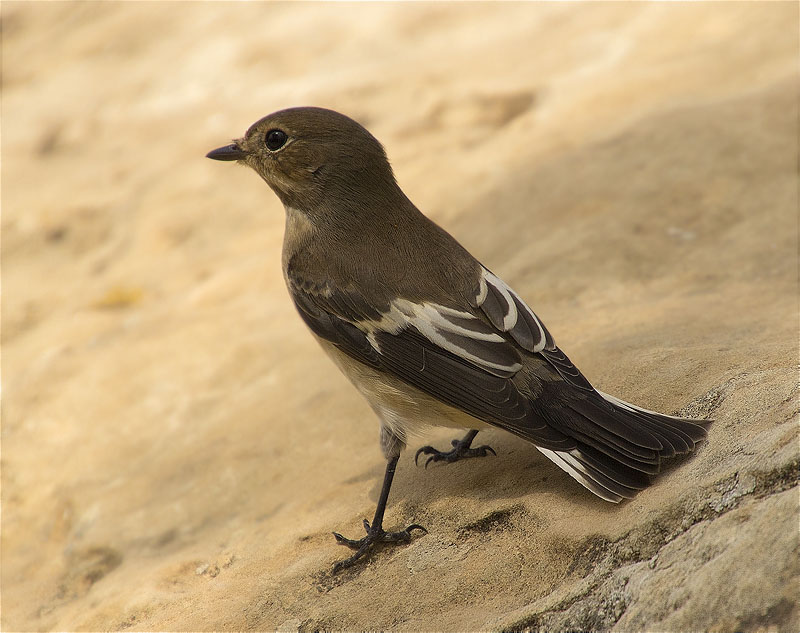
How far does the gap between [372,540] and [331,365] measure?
7.08 ft

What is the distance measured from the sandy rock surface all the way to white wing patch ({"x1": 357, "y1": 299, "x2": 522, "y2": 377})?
0.59 meters

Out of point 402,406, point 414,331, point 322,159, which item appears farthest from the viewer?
point 322,159

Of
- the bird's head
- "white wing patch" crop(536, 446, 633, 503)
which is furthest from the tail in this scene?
the bird's head

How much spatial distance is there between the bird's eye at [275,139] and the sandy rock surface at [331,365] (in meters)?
1.65

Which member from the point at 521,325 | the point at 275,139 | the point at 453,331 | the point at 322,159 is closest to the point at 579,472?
the point at 521,325

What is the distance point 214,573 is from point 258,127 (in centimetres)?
236

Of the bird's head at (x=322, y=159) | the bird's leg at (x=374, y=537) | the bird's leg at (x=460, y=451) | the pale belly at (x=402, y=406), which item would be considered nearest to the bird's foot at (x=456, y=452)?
the bird's leg at (x=460, y=451)

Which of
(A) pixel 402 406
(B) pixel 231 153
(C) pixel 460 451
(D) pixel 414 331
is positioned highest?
(B) pixel 231 153

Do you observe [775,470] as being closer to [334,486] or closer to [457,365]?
[457,365]

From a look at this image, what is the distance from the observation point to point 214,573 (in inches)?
156

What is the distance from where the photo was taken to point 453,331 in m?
3.70

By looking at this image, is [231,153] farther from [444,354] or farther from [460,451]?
→ [460,451]

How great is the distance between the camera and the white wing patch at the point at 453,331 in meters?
3.59

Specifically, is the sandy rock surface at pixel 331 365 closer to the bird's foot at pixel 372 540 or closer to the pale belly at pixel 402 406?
the bird's foot at pixel 372 540
